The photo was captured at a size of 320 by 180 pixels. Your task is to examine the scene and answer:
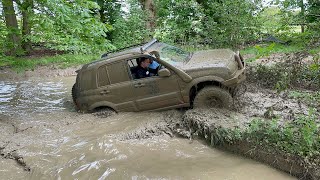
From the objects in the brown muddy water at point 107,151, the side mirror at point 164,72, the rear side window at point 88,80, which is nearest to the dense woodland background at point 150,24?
the rear side window at point 88,80

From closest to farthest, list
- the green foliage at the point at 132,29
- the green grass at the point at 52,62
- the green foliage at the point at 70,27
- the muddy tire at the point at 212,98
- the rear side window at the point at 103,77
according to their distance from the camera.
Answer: the muddy tire at the point at 212,98 < the green foliage at the point at 70,27 < the rear side window at the point at 103,77 < the green grass at the point at 52,62 < the green foliage at the point at 132,29

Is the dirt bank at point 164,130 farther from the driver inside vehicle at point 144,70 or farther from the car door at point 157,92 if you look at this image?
the driver inside vehicle at point 144,70

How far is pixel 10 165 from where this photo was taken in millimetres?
5906

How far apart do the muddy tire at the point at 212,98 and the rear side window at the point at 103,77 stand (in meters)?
2.17

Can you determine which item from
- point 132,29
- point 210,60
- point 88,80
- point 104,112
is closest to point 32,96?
point 88,80

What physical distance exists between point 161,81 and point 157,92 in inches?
10.9

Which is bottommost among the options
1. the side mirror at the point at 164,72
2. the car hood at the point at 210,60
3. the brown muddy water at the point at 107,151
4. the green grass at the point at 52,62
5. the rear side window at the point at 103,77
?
the brown muddy water at the point at 107,151

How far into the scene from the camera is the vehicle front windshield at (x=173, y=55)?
723 cm

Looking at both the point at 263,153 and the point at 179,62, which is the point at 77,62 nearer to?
the point at 179,62

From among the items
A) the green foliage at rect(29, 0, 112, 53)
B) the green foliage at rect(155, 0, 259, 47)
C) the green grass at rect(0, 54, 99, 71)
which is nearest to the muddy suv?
the green foliage at rect(29, 0, 112, 53)

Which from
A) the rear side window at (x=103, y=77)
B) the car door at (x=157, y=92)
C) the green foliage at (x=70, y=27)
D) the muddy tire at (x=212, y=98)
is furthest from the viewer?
the rear side window at (x=103, y=77)

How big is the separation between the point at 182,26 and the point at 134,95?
400 inches

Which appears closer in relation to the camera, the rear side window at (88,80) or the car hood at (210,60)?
the car hood at (210,60)

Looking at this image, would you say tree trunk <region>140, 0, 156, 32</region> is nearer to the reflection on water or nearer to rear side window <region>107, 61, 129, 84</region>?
the reflection on water
